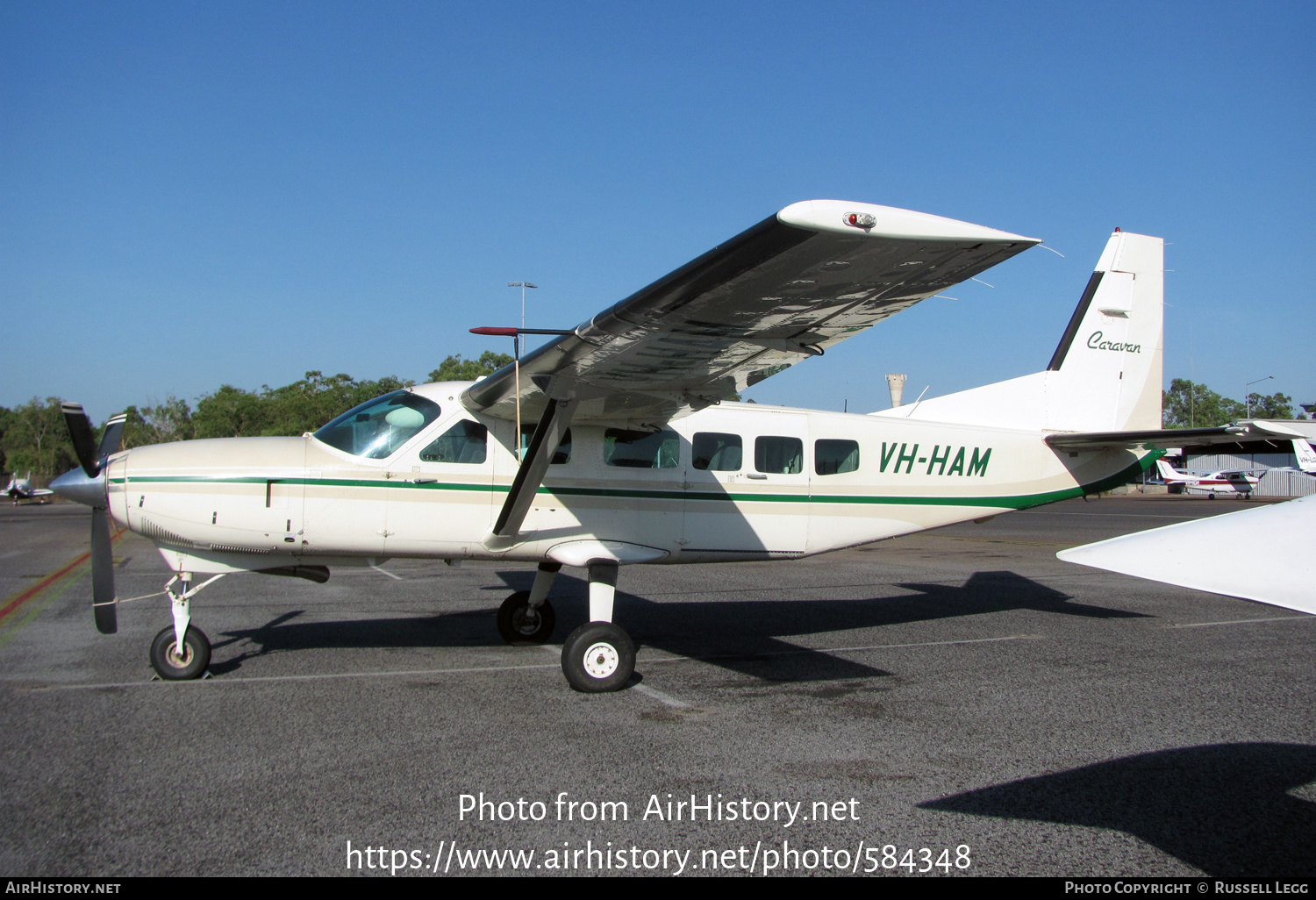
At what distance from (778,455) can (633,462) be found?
150 centimetres

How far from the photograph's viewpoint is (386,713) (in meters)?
5.75

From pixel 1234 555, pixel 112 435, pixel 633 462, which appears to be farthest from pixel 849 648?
pixel 112 435

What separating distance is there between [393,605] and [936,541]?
17.0 m

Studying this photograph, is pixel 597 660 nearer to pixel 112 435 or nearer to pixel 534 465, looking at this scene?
pixel 534 465

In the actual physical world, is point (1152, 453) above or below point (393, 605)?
above

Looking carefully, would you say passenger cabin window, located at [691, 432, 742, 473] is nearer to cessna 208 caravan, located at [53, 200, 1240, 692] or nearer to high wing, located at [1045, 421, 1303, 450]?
cessna 208 caravan, located at [53, 200, 1240, 692]

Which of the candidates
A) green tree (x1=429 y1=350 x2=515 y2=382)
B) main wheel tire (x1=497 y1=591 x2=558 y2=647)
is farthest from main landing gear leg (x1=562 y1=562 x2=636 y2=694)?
green tree (x1=429 y1=350 x2=515 y2=382)

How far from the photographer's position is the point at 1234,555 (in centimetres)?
255

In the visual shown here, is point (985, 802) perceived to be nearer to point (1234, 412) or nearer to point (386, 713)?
point (386, 713)

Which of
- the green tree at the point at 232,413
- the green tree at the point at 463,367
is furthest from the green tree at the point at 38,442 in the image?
the green tree at the point at 463,367

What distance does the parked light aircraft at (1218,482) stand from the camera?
4912 cm

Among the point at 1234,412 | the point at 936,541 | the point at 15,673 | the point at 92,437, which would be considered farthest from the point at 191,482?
the point at 1234,412

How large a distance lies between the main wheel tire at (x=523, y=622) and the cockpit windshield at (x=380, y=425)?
6.95 ft

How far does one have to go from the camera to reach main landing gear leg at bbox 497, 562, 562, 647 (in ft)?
27.0
